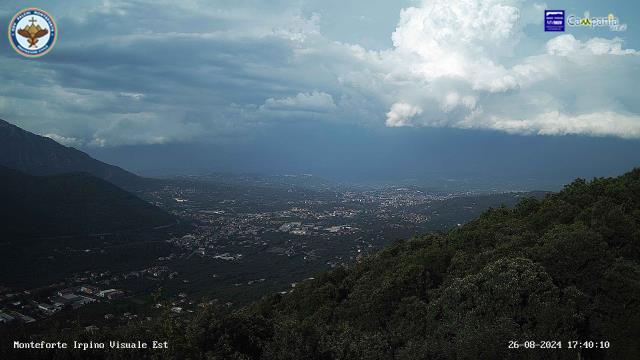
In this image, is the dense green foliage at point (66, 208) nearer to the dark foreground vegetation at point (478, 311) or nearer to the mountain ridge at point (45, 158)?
the mountain ridge at point (45, 158)

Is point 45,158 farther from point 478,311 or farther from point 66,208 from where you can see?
point 478,311

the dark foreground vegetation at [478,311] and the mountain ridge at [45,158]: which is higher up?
the mountain ridge at [45,158]

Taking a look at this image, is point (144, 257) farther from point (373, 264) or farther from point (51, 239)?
point (373, 264)

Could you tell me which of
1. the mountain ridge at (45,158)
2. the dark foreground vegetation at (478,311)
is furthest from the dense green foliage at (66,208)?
the dark foreground vegetation at (478,311)

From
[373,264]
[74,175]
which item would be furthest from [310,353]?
[74,175]

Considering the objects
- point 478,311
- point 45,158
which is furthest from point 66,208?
point 478,311

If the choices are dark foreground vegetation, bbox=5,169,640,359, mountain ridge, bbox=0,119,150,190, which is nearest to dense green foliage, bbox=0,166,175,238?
mountain ridge, bbox=0,119,150,190

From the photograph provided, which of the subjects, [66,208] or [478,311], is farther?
[66,208]

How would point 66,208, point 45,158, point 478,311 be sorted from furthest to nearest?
point 45,158 < point 66,208 < point 478,311
